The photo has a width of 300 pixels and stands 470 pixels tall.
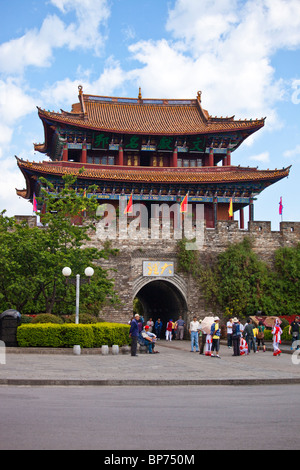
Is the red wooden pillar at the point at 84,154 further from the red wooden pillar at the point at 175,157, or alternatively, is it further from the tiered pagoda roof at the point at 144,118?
the red wooden pillar at the point at 175,157

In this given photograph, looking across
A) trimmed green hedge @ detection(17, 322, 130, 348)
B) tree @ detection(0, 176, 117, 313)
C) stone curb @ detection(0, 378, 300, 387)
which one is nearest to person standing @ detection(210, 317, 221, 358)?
trimmed green hedge @ detection(17, 322, 130, 348)

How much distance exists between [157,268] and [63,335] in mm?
10940

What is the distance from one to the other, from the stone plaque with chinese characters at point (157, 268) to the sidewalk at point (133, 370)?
34.9 feet

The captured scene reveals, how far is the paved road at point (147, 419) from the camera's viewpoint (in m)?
5.43

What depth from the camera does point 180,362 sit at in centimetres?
1549

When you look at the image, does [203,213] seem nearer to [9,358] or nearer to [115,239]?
[115,239]

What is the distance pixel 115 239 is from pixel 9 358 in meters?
13.6

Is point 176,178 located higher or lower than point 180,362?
higher

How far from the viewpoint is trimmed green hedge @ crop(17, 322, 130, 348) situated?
57.1 feet

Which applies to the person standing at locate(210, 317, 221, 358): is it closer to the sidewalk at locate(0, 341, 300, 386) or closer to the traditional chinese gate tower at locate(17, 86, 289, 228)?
the sidewalk at locate(0, 341, 300, 386)

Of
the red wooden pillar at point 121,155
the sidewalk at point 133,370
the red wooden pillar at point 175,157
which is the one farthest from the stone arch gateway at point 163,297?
the sidewalk at point 133,370

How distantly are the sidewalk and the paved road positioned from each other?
0.92m

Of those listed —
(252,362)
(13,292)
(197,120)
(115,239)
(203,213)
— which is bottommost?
(252,362)
